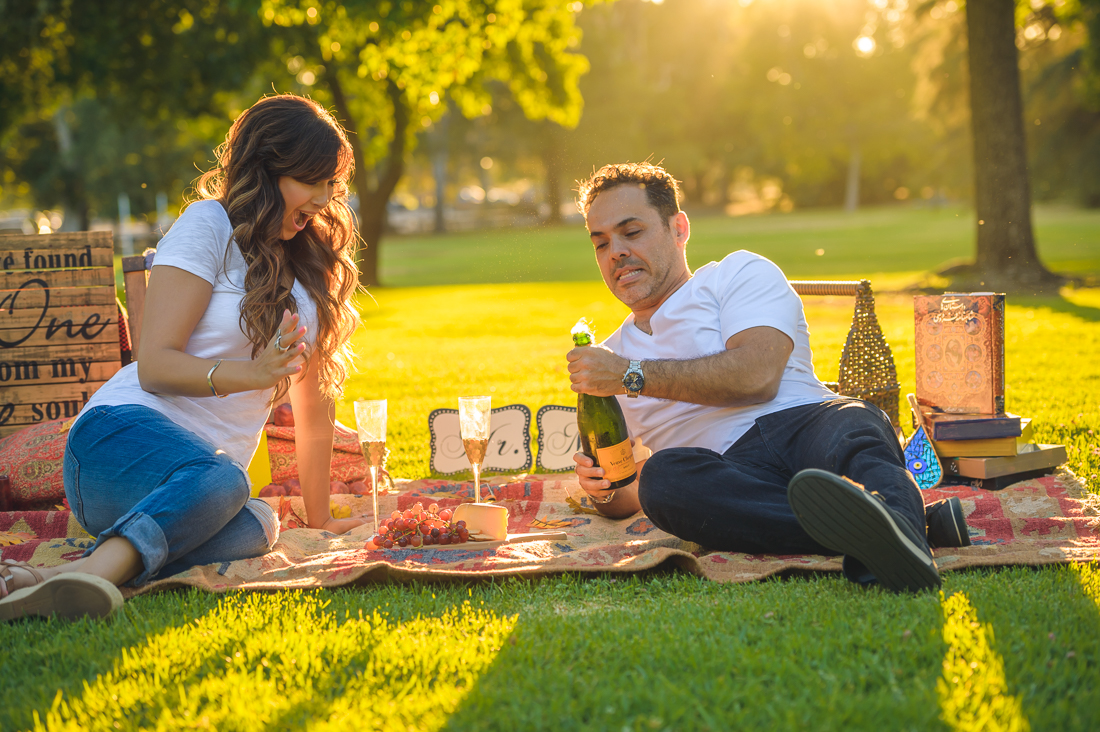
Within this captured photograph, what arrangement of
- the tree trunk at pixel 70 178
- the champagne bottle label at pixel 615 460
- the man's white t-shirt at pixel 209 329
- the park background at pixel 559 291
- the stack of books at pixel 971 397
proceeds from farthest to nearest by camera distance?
the tree trunk at pixel 70 178 → the stack of books at pixel 971 397 → the champagne bottle label at pixel 615 460 → the man's white t-shirt at pixel 209 329 → the park background at pixel 559 291

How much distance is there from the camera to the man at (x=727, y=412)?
Answer: 98.9 inches

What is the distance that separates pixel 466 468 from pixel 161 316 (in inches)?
76.8

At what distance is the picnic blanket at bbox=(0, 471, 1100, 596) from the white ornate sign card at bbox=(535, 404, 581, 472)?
1.74ft

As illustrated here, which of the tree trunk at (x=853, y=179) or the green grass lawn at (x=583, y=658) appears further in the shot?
the tree trunk at (x=853, y=179)

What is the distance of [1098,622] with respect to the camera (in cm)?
218

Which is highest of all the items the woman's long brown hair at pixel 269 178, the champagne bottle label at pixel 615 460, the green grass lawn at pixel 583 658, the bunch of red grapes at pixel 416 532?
the woman's long brown hair at pixel 269 178

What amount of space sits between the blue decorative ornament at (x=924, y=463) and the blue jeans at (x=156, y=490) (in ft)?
8.70

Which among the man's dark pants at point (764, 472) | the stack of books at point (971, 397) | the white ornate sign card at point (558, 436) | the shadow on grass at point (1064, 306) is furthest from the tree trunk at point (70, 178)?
the man's dark pants at point (764, 472)

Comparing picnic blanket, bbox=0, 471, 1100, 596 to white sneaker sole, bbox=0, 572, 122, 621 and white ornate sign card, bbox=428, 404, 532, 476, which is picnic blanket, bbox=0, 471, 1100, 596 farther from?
white ornate sign card, bbox=428, 404, 532, 476

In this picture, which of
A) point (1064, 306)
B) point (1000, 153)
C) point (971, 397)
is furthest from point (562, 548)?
point (1000, 153)

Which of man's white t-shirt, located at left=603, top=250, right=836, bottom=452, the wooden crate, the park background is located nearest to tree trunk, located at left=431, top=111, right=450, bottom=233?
the park background

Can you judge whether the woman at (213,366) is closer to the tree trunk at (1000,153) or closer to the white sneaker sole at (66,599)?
the white sneaker sole at (66,599)

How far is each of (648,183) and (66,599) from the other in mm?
2413

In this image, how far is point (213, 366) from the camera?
275 cm
